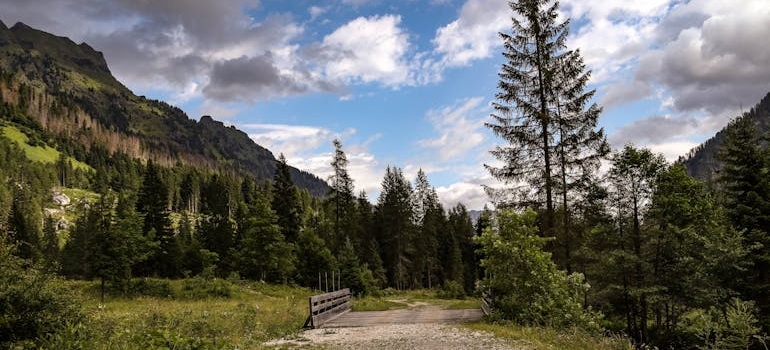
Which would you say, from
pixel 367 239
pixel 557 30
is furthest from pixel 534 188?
pixel 367 239

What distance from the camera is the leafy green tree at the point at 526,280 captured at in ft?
50.8

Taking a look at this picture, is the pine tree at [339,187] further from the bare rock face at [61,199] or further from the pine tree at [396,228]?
the bare rock face at [61,199]

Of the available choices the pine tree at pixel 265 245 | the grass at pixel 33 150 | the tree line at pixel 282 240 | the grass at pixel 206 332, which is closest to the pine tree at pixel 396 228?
the tree line at pixel 282 240

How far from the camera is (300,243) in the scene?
167 ft

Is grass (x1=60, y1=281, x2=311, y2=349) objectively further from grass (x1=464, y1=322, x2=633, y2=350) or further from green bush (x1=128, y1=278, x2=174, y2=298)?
grass (x1=464, y1=322, x2=633, y2=350)

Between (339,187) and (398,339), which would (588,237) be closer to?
(398,339)

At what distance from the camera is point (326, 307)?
2048 cm

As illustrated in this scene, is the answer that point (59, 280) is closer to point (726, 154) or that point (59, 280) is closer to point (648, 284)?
point (648, 284)

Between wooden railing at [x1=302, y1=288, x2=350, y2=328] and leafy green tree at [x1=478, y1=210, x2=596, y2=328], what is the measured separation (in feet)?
21.6

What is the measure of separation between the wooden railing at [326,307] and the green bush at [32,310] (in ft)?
31.5

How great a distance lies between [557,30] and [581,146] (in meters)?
5.38

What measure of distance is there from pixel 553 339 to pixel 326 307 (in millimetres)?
11028

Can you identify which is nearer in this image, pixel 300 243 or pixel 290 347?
pixel 290 347

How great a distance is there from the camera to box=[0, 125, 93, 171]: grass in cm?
16066
